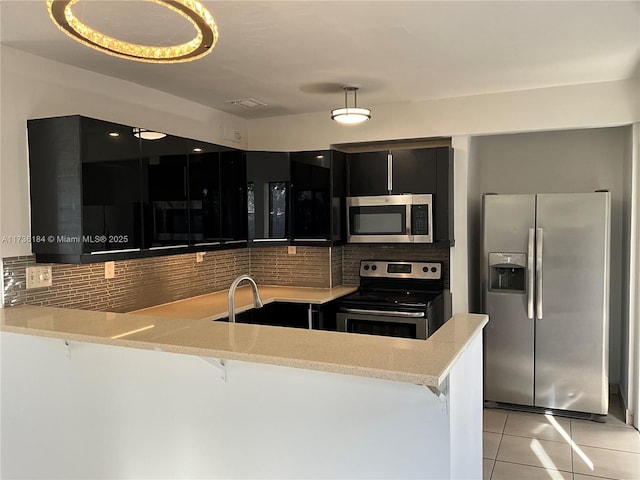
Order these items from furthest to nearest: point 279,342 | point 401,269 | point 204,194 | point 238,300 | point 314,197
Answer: point 401,269 < point 314,197 < point 238,300 < point 204,194 < point 279,342

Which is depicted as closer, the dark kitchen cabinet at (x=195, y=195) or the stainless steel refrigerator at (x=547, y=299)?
the dark kitchen cabinet at (x=195, y=195)

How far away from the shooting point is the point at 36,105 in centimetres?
277

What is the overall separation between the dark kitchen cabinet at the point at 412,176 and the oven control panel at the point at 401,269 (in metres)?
0.34

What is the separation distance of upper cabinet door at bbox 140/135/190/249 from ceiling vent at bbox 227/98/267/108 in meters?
0.75

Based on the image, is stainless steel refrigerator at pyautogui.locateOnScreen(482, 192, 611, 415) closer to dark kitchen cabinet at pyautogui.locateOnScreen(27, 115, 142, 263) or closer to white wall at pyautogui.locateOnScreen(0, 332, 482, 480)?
white wall at pyautogui.locateOnScreen(0, 332, 482, 480)

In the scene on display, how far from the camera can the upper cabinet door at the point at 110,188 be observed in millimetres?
2621

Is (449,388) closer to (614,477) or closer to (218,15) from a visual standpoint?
(218,15)

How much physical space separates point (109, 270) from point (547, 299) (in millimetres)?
3064

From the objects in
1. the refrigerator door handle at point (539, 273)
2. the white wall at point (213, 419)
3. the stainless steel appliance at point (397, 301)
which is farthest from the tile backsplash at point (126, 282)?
the refrigerator door handle at point (539, 273)

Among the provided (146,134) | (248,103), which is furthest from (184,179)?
(248,103)

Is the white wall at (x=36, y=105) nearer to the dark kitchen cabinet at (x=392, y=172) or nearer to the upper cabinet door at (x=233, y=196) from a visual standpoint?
the upper cabinet door at (x=233, y=196)

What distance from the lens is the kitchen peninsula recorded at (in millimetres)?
1732

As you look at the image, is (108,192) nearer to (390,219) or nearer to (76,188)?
(76,188)

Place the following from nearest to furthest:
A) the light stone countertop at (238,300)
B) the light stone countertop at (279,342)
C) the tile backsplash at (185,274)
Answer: the light stone countertop at (279,342)
the tile backsplash at (185,274)
the light stone countertop at (238,300)
